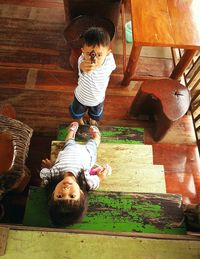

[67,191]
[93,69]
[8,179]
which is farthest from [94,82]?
[8,179]

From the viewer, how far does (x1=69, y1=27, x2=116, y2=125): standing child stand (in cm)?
192

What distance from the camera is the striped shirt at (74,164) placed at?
6.29 feet

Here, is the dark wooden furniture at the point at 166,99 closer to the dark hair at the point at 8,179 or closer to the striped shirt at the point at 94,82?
the striped shirt at the point at 94,82

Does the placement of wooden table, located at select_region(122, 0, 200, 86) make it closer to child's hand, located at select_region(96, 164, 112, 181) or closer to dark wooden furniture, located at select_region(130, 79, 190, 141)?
dark wooden furniture, located at select_region(130, 79, 190, 141)

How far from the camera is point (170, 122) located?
8.28ft

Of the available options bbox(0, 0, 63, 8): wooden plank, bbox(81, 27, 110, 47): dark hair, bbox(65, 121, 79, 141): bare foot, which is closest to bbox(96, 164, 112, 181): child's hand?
bbox(65, 121, 79, 141): bare foot

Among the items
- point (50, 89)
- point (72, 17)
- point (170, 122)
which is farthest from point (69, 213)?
point (72, 17)

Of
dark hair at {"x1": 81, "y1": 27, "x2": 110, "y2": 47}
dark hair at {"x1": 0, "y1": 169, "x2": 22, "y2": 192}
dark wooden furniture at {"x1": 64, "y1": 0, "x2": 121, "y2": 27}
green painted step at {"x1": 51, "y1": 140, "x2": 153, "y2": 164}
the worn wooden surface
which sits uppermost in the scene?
dark wooden furniture at {"x1": 64, "y1": 0, "x2": 121, "y2": 27}

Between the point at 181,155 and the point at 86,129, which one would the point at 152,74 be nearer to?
the point at 181,155

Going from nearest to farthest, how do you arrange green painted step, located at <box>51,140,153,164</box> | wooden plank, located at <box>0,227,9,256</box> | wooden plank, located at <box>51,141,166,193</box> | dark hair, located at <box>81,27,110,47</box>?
wooden plank, located at <box>0,227,9,256</box> < dark hair, located at <box>81,27,110,47</box> < wooden plank, located at <box>51,141,166,193</box> < green painted step, located at <box>51,140,153,164</box>

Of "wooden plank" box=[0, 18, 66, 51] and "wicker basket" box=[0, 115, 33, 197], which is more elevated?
"wooden plank" box=[0, 18, 66, 51]

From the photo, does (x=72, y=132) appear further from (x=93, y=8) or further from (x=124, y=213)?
(x=93, y=8)

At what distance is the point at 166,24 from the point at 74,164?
5.47 feet

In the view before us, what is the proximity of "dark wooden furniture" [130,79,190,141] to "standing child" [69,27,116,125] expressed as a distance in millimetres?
511
